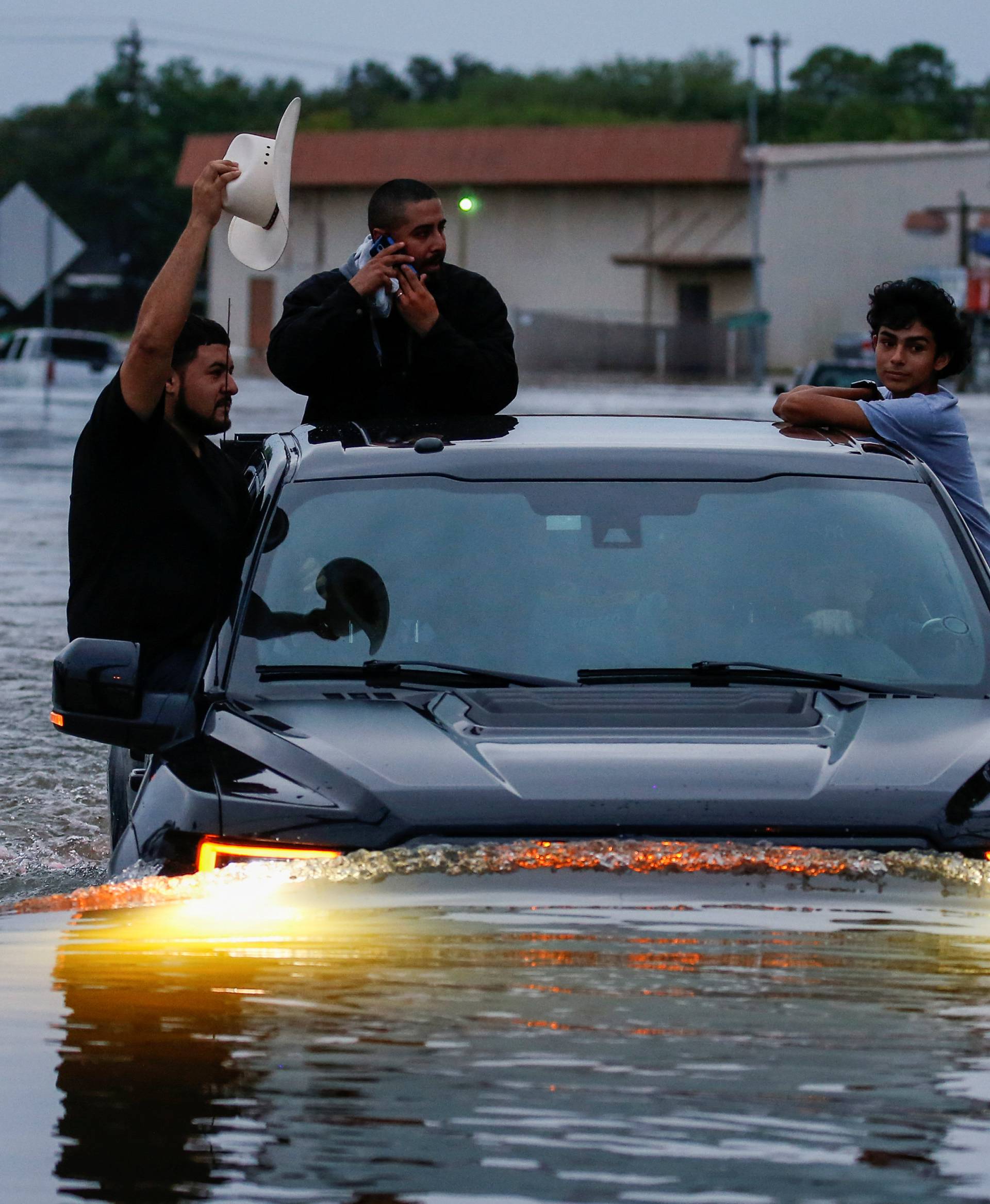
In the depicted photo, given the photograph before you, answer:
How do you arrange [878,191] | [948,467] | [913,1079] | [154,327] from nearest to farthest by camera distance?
[913,1079], [154,327], [948,467], [878,191]

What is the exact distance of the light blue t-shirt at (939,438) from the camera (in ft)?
17.0

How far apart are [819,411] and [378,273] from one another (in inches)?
46.3

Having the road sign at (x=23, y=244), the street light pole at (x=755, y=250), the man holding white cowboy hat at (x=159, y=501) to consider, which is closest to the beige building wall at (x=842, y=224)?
the street light pole at (x=755, y=250)

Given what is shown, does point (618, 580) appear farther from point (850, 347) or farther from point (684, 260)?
point (684, 260)

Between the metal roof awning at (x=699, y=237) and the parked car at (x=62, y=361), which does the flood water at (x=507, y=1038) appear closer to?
the parked car at (x=62, y=361)

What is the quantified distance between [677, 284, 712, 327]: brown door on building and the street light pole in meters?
1.76

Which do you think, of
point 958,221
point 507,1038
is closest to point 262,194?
point 507,1038

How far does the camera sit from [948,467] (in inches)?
211

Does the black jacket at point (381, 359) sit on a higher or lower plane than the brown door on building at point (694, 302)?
lower

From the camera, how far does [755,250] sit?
70.1m

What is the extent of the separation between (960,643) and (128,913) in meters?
1.71

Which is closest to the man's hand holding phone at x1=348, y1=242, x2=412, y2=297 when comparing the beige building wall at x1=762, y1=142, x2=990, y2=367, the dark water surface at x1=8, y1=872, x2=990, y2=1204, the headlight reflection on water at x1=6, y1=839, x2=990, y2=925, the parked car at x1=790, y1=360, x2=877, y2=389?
the headlight reflection on water at x1=6, y1=839, x2=990, y2=925

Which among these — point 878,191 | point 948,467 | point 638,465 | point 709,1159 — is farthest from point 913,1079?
point 878,191

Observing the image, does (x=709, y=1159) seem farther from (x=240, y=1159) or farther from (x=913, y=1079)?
(x=240, y=1159)
